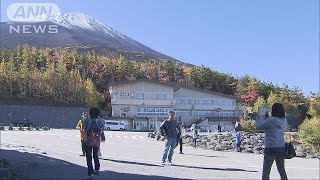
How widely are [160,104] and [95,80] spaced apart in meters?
19.8

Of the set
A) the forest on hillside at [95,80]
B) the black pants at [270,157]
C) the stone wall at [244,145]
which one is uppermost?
the forest on hillside at [95,80]

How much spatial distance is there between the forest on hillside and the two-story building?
5.16m

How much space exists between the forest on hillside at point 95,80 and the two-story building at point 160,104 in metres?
5.16

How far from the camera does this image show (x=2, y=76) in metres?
78.8

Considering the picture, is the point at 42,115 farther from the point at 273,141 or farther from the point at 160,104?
the point at 273,141

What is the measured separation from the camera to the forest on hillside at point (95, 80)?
80.2m

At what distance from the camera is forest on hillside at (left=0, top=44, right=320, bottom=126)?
263 ft

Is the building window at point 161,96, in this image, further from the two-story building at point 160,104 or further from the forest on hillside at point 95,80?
the forest on hillside at point 95,80

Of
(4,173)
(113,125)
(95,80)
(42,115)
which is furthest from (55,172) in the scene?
(95,80)

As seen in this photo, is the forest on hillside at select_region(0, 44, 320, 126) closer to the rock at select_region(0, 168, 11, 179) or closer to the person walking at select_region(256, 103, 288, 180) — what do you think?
the rock at select_region(0, 168, 11, 179)

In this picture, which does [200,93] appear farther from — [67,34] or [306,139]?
[67,34]

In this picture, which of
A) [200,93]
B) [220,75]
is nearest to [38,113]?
[200,93]

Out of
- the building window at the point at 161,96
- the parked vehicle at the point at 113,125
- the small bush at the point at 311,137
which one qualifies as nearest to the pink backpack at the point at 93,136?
the small bush at the point at 311,137

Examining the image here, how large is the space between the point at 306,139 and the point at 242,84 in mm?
69341
